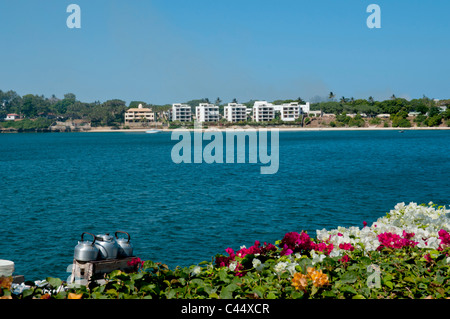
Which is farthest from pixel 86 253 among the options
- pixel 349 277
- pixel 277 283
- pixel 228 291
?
pixel 349 277

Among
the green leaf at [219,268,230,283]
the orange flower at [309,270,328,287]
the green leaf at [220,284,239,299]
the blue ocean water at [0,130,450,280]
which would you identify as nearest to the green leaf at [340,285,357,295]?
the orange flower at [309,270,328,287]

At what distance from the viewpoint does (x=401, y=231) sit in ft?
29.1

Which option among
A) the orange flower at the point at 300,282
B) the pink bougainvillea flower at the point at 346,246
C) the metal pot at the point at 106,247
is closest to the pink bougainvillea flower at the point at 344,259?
the pink bougainvillea flower at the point at 346,246

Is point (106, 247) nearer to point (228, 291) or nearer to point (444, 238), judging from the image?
point (228, 291)

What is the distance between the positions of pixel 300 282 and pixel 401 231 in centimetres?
395

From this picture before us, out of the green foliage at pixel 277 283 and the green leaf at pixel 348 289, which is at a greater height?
the green leaf at pixel 348 289

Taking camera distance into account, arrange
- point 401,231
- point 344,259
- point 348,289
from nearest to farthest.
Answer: point 348,289, point 344,259, point 401,231

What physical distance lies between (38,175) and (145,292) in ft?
163

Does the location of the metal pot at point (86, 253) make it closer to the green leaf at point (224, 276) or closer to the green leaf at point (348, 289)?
the green leaf at point (224, 276)

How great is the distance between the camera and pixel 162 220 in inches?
961

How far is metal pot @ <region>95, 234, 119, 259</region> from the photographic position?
28.5 ft

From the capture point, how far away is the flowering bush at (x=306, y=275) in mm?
5727
